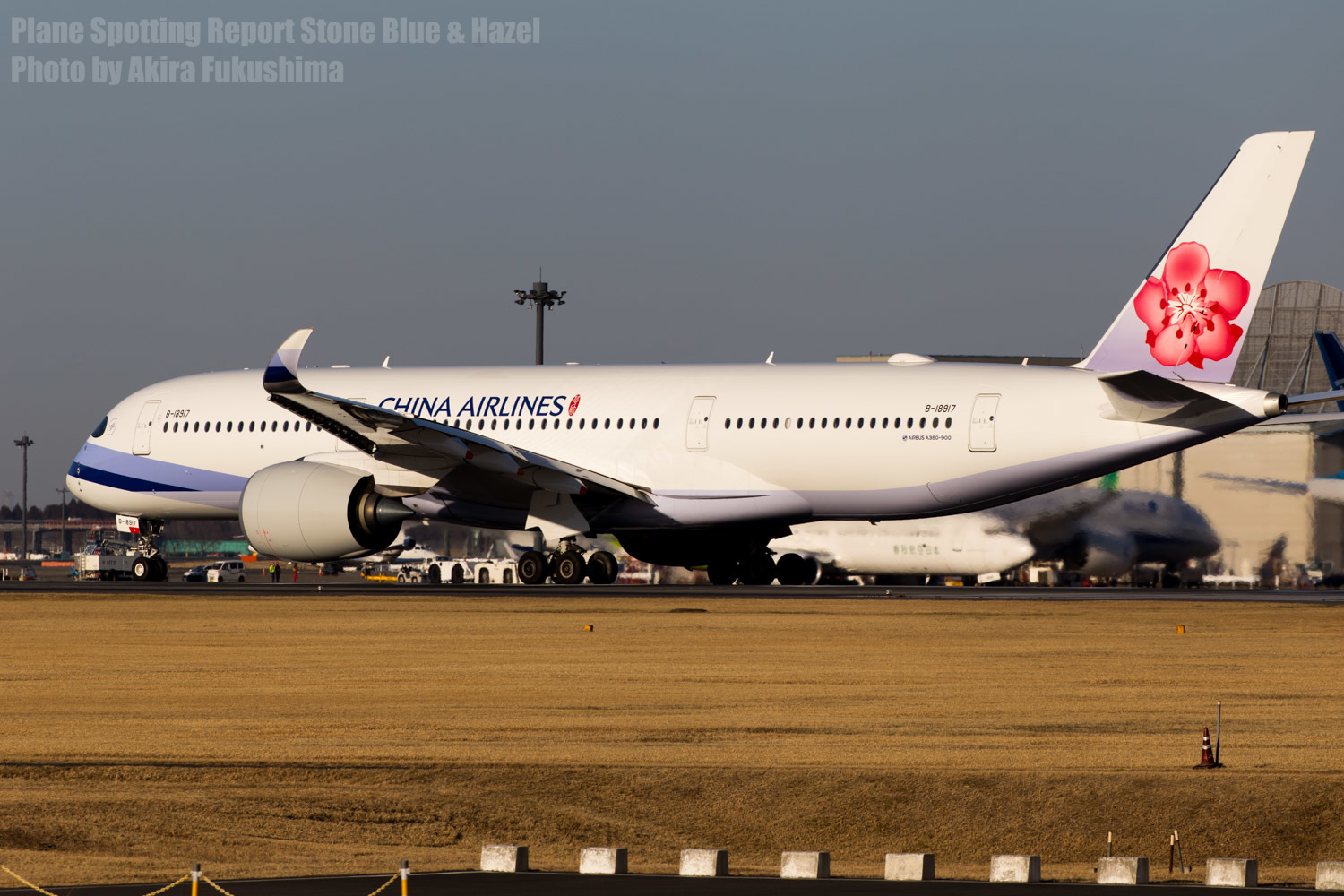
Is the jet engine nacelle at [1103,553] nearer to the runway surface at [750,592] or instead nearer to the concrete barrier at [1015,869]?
the runway surface at [750,592]

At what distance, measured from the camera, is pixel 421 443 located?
115ft

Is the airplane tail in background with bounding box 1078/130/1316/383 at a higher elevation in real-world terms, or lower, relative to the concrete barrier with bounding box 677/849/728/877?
higher

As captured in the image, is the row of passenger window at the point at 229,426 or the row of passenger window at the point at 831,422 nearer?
the row of passenger window at the point at 831,422

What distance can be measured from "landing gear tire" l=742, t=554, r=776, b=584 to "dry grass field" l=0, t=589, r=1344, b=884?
17.1 m

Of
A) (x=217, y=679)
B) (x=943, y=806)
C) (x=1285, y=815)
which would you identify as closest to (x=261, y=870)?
(x=943, y=806)

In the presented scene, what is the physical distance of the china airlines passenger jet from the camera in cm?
3228

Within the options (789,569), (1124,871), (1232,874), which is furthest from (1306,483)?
(1124,871)

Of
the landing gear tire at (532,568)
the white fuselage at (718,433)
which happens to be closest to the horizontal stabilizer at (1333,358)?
the white fuselage at (718,433)

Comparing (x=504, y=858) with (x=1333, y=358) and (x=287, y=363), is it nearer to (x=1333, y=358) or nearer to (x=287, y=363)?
(x=287, y=363)

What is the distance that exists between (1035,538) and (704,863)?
29.9 m

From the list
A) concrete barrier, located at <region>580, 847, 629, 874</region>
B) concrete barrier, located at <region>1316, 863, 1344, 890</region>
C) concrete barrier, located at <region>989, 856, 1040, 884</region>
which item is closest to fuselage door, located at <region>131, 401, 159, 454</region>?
concrete barrier, located at <region>580, 847, 629, 874</region>

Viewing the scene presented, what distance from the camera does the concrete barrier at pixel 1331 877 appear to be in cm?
1050

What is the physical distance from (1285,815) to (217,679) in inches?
445

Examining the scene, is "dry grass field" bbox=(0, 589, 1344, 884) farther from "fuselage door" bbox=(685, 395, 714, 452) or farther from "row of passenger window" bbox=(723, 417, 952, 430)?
"fuselage door" bbox=(685, 395, 714, 452)
